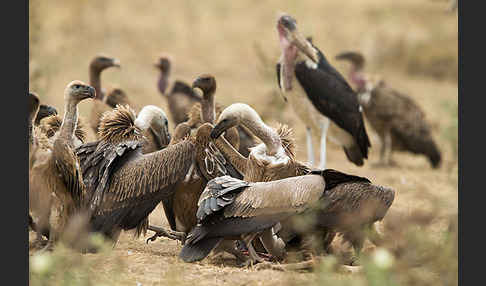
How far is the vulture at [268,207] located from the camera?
4.91m

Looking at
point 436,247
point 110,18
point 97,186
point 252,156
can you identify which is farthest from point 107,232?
point 110,18

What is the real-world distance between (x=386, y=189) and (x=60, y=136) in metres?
2.16

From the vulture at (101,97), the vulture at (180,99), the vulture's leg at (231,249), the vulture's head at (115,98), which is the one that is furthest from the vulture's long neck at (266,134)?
the vulture at (180,99)

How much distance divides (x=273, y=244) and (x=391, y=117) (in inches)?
249

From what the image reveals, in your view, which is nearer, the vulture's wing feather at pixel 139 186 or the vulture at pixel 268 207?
the vulture at pixel 268 207

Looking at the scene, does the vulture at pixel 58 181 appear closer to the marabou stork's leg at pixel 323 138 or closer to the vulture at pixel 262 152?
the vulture at pixel 262 152

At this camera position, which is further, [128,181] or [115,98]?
[115,98]

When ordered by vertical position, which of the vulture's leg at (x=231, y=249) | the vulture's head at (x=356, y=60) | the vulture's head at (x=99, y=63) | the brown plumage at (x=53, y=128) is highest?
the vulture's head at (x=356, y=60)

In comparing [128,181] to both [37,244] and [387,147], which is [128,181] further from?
[387,147]

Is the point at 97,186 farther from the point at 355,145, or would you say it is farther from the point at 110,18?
the point at 110,18

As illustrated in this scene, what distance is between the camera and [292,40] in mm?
8438

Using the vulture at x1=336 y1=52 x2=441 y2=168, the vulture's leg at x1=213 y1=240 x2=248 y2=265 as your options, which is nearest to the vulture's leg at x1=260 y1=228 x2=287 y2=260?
the vulture's leg at x1=213 y1=240 x2=248 y2=265

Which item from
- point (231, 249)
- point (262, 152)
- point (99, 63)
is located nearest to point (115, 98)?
point (99, 63)

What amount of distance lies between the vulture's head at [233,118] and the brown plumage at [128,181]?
0.21 metres
